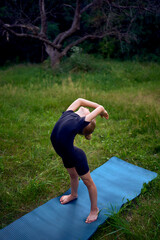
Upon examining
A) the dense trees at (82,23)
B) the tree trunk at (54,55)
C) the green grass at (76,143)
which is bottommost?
the green grass at (76,143)

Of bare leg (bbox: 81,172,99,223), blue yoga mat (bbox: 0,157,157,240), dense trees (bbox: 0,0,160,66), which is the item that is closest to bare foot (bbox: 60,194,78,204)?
blue yoga mat (bbox: 0,157,157,240)

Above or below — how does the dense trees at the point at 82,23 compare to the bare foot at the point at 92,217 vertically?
above

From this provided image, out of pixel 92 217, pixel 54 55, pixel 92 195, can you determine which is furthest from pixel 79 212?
pixel 54 55

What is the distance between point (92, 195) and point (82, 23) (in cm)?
1439

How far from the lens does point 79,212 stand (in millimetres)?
2498

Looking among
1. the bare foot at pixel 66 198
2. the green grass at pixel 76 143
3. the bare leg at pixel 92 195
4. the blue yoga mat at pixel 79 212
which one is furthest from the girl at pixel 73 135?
the green grass at pixel 76 143

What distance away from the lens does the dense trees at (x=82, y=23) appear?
408 inches

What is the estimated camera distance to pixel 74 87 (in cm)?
692

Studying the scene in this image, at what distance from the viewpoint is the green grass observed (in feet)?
8.25

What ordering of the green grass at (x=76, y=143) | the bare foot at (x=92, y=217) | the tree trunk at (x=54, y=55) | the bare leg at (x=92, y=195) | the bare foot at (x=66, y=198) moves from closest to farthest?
the bare leg at (x=92, y=195), the bare foot at (x=92, y=217), the green grass at (x=76, y=143), the bare foot at (x=66, y=198), the tree trunk at (x=54, y=55)

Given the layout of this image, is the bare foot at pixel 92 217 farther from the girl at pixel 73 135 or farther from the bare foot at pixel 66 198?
the bare foot at pixel 66 198

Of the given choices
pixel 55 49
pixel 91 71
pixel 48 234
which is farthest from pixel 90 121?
pixel 55 49

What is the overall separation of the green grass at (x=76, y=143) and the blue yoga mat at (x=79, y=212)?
0.13m

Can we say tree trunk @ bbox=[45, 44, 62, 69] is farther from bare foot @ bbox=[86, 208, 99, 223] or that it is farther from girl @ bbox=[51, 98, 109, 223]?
bare foot @ bbox=[86, 208, 99, 223]
